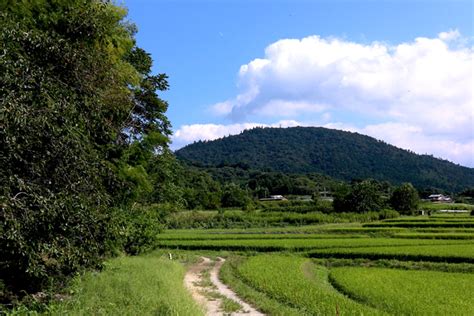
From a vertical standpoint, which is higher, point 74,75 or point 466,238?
point 74,75

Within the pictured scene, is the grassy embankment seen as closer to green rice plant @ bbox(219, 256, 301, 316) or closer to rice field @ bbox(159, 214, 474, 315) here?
green rice plant @ bbox(219, 256, 301, 316)

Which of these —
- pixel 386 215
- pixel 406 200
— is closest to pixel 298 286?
pixel 386 215

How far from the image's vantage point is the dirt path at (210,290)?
14655 millimetres

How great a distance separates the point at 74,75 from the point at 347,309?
1023cm

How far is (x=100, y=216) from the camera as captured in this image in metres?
10.9

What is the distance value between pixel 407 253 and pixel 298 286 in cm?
1177

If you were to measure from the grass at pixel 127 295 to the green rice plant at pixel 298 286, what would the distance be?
371cm

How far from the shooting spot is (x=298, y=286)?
1733 centimetres

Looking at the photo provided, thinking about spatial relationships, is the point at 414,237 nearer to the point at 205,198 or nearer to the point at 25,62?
the point at 25,62

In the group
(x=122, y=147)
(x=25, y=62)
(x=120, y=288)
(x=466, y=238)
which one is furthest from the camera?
(x=466, y=238)

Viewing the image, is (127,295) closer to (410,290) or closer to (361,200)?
(410,290)

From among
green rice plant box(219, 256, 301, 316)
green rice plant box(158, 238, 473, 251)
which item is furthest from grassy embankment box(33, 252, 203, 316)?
green rice plant box(158, 238, 473, 251)

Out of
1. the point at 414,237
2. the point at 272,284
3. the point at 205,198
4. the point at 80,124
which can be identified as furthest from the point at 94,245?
the point at 205,198

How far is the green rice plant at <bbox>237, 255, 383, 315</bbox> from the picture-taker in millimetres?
13898
